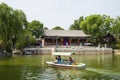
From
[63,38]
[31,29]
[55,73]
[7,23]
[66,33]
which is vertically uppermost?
[31,29]

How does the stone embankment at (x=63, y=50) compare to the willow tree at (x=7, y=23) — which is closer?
the willow tree at (x=7, y=23)

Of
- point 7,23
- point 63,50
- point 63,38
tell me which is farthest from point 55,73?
point 63,38

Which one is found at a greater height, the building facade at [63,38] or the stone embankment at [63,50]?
the building facade at [63,38]

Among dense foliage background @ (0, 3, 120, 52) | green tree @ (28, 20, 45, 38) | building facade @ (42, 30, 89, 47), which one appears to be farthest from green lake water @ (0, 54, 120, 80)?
green tree @ (28, 20, 45, 38)

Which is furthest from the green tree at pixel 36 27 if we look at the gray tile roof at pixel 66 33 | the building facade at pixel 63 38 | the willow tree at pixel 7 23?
the willow tree at pixel 7 23

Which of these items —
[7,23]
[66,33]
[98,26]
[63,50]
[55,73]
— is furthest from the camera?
[66,33]

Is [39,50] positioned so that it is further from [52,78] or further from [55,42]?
[52,78]

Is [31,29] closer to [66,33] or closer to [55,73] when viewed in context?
[66,33]

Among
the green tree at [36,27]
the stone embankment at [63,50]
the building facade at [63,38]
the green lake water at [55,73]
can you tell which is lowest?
the green lake water at [55,73]

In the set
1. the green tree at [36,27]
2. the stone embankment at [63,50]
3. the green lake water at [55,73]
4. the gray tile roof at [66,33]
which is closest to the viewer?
the green lake water at [55,73]

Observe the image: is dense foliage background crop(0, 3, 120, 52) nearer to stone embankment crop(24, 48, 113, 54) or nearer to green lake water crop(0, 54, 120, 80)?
stone embankment crop(24, 48, 113, 54)

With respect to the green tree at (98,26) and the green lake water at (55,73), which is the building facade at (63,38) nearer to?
the green tree at (98,26)

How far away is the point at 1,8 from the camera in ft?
168

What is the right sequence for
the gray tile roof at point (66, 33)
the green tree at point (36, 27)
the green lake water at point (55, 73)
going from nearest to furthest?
the green lake water at point (55, 73) → the gray tile roof at point (66, 33) → the green tree at point (36, 27)
